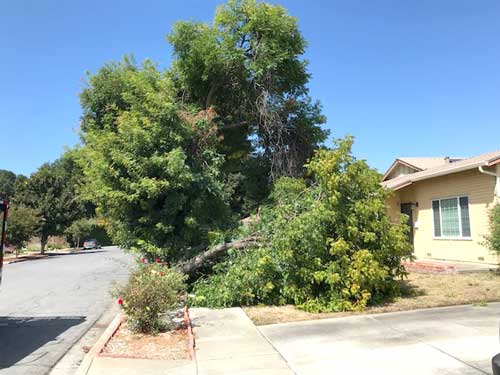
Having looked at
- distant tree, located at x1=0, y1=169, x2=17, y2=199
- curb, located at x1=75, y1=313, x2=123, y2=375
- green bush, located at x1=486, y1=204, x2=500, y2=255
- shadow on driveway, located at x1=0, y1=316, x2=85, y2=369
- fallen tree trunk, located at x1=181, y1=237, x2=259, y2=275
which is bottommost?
shadow on driveway, located at x1=0, y1=316, x2=85, y2=369

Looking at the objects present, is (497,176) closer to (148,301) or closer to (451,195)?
(451,195)

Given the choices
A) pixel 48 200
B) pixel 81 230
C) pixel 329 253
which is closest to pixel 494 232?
pixel 329 253

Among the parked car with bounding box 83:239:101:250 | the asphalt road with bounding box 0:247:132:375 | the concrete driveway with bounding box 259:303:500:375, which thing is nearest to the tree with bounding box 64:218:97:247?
the parked car with bounding box 83:239:101:250

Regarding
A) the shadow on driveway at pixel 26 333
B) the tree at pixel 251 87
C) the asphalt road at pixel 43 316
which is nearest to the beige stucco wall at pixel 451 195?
the tree at pixel 251 87

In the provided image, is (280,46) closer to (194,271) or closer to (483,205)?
(194,271)

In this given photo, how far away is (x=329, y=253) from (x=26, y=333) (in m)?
6.18

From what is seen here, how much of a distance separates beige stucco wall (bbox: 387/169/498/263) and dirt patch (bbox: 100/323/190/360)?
7482mm

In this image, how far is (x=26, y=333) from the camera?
793 centimetres

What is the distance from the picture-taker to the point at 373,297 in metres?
9.48

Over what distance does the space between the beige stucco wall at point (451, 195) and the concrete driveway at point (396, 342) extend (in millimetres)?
4864

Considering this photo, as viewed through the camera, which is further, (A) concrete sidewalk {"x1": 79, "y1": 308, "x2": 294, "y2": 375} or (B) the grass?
(B) the grass

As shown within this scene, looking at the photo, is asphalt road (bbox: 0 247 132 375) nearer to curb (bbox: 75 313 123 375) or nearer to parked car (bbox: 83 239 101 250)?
curb (bbox: 75 313 123 375)

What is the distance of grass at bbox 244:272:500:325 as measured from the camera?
8555mm

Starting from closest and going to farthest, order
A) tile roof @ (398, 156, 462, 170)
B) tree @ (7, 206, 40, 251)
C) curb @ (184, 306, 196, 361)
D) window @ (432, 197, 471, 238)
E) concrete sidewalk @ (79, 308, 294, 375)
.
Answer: concrete sidewalk @ (79, 308, 294, 375) < curb @ (184, 306, 196, 361) < window @ (432, 197, 471, 238) < tile roof @ (398, 156, 462, 170) < tree @ (7, 206, 40, 251)
